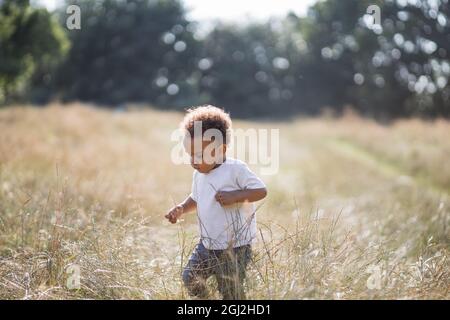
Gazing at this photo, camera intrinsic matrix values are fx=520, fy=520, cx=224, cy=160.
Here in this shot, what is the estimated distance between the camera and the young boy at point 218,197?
2775mm

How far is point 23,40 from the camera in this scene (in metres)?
20.9

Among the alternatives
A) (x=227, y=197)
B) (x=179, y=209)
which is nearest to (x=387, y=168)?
(x=179, y=209)

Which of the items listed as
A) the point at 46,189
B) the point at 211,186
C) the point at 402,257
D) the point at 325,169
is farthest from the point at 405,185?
the point at 211,186

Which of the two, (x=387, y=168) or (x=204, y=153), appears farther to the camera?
(x=387, y=168)

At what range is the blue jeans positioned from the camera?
2.59m

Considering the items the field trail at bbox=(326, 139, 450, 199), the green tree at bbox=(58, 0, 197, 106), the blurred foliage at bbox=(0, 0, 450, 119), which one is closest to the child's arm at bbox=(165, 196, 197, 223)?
the field trail at bbox=(326, 139, 450, 199)

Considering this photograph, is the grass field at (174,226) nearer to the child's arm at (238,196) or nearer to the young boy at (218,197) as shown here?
the young boy at (218,197)

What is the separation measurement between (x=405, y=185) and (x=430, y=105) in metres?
25.8

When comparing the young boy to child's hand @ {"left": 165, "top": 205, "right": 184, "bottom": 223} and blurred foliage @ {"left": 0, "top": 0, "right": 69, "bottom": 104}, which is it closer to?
child's hand @ {"left": 165, "top": 205, "right": 184, "bottom": 223}

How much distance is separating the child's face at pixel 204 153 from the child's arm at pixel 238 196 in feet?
Answer: 0.62

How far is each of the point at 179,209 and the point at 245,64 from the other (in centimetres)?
3872

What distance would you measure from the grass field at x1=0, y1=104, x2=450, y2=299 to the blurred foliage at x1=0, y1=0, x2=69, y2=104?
9.35 meters

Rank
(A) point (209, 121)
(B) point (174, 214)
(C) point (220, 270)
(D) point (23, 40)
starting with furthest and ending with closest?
(D) point (23, 40) < (B) point (174, 214) < (A) point (209, 121) < (C) point (220, 270)

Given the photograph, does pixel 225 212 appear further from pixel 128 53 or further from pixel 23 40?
pixel 128 53
